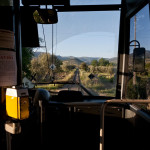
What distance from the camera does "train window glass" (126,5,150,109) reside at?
2654 mm

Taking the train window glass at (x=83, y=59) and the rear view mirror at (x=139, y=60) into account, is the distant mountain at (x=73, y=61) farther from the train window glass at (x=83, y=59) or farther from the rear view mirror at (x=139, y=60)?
the rear view mirror at (x=139, y=60)

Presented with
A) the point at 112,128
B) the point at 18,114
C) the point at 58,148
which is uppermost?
the point at 18,114

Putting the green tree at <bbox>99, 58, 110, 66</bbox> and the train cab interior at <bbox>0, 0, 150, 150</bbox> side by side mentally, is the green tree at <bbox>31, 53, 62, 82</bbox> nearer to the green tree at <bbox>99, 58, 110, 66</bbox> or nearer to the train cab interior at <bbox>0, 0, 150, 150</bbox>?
the train cab interior at <bbox>0, 0, 150, 150</bbox>

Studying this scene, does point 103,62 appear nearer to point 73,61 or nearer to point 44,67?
point 73,61

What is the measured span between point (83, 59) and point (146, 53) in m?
1.20

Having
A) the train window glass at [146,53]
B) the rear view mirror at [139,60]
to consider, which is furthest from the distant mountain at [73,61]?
the rear view mirror at [139,60]

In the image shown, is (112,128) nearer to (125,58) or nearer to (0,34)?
(125,58)

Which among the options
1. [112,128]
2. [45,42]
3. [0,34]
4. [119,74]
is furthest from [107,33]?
[0,34]

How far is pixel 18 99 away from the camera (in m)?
0.90

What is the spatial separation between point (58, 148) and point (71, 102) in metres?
0.76

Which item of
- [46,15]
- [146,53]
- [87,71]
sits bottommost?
[87,71]

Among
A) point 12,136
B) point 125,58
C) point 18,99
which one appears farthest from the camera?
point 125,58

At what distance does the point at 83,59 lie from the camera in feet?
10.9

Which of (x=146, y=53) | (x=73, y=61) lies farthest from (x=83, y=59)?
(x=146, y=53)
